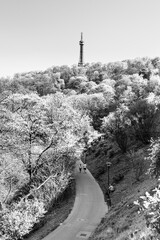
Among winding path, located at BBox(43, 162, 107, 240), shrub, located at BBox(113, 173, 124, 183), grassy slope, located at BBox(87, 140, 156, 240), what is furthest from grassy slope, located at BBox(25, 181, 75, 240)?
shrub, located at BBox(113, 173, 124, 183)

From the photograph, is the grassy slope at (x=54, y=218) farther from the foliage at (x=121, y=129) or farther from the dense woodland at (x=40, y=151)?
the foliage at (x=121, y=129)

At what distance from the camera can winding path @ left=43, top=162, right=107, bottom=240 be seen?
575 inches

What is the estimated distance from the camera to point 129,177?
71.6 ft

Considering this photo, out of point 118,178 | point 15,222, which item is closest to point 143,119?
point 118,178

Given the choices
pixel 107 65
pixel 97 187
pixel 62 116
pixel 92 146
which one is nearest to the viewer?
pixel 97 187

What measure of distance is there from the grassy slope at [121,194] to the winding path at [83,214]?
891 mm

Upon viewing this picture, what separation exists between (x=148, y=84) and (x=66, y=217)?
40.4 m

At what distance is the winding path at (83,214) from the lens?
575 inches

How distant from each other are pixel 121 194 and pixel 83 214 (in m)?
3.65

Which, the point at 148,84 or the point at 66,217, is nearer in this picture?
the point at 66,217

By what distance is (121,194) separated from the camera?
19.2 m

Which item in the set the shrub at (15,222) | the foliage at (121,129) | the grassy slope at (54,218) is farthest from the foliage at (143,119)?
the shrub at (15,222)

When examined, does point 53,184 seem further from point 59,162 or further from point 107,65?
point 107,65

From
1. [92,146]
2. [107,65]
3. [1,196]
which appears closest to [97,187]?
[1,196]
